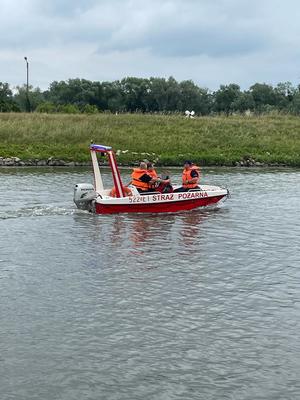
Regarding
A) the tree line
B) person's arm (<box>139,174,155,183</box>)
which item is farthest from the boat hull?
the tree line

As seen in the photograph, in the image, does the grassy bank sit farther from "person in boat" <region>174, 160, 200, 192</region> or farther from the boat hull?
the boat hull

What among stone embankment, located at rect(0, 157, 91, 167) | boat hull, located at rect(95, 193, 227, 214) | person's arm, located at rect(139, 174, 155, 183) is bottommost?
boat hull, located at rect(95, 193, 227, 214)

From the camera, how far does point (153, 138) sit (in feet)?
157

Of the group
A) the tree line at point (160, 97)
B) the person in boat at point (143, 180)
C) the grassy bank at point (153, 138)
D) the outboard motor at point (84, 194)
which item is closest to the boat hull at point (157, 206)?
the outboard motor at point (84, 194)

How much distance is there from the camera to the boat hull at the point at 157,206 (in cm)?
2192

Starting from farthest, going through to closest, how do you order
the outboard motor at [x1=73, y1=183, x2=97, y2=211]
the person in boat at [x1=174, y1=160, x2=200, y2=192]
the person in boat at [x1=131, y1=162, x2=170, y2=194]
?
the person in boat at [x1=174, y1=160, x2=200, y2=192], the person in boat at [x1=131, y1=162, x2=170, y2=194], the outboard motor at [x1=73, y1=183, x2=97, y2=211]

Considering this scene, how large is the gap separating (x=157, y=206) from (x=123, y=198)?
143 cm

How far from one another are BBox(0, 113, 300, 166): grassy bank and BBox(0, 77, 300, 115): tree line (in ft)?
150

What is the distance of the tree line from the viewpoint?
10219cm

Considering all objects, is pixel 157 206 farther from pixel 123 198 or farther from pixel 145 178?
pixel 123 198

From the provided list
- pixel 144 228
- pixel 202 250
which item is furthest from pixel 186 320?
pixel 144 228

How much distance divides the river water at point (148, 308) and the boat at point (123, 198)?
0.66m

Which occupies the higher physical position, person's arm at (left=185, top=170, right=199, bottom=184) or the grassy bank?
the grassy bank

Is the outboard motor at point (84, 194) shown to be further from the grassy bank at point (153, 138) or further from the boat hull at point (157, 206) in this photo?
the grassy bank at point (153, 138)
